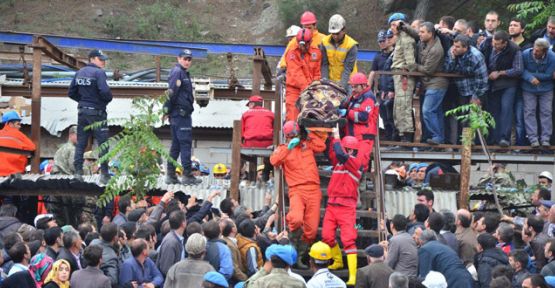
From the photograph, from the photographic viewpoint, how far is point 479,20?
33969mm

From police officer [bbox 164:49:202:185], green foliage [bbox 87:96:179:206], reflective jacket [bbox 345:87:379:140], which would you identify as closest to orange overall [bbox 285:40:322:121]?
reflective jacket [bbox 345:87:379:140]

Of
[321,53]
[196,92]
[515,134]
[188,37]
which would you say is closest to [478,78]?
[515,134]

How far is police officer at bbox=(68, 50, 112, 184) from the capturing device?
16.9 m

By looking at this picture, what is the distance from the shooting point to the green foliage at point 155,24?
38000 mm

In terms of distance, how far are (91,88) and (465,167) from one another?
582cm

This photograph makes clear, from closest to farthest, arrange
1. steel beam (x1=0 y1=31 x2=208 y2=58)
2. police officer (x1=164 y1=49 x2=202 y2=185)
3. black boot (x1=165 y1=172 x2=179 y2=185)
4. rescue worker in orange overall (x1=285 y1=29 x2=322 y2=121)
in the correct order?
rescue worker in orange overall (x1=285 y1=29 x2=322 y2=121) → police officer (x1=164 y1=49 x2=202 y2=185) → black boot (x1=165 y1=172 x2=179 y2=185) → steel beam (x1=0 y1=31 x2=208 y2=58)

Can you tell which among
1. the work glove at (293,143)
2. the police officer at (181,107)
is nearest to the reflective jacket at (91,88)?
the police officer at (181,107)

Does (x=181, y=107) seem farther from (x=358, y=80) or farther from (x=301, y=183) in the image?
(x=358, y=80)

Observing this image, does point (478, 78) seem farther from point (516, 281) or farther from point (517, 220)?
point (516, 281)

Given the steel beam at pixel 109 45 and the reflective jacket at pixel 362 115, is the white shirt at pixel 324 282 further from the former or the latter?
the steel beam at pixel 109 45

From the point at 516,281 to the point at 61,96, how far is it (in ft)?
42.3

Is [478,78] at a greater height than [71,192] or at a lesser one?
greater

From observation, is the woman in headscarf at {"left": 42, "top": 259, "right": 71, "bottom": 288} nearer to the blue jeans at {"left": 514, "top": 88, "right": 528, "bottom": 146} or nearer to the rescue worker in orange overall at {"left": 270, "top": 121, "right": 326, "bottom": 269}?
the rescue worker in orange overall at {"left": 270, "top": 121, "right": 326, "bottom": 269}

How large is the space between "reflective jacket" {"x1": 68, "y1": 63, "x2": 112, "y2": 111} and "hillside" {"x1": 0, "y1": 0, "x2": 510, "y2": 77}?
19.0m
